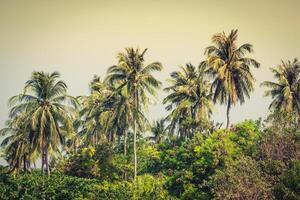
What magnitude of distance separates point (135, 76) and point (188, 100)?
475 inches

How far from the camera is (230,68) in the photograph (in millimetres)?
52531

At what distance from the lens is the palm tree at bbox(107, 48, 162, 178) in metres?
47.5

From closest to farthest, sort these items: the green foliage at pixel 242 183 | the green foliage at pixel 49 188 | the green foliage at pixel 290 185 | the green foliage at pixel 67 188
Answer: the green foliage at pixel 290 185 < the green foliage at pixel 242 183 < the green foliage at pixel 67 188 < the green foliage at pixel 49 188

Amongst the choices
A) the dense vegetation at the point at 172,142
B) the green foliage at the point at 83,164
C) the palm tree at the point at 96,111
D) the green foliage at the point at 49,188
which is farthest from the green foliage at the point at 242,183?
the palm tree at the point at 96,111

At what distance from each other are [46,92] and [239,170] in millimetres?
20801

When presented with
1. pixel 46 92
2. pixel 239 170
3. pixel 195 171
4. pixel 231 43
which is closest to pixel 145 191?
pixel 195 171

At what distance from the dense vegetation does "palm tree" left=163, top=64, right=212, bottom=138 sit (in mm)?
125

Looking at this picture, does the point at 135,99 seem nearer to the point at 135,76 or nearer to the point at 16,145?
the point at 135,76

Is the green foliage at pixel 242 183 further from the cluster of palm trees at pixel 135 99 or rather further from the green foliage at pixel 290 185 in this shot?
the cluster of palm trees at pixel 135 99

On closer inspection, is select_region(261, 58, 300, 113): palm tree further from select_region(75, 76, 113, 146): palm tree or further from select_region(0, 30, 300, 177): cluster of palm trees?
select_region(75, 76, 113, 146): palm tree

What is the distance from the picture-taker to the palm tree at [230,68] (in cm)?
5209

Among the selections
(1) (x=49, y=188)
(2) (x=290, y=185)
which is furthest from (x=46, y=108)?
(2) (x=290, y=185)

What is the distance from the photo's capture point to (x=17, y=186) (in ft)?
141

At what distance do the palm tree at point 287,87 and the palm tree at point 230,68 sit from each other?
254 inches
